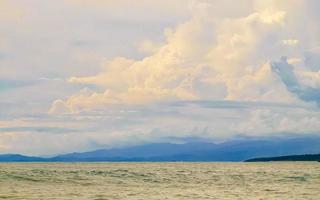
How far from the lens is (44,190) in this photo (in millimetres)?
61344

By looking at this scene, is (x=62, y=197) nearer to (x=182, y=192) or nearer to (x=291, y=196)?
(x=182, y=192)

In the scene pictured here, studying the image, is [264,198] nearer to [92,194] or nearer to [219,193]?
[219,193]

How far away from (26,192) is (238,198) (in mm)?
21482

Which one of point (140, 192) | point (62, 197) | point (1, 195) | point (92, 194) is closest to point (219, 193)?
point (140, 192)

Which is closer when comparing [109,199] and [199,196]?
[109,199]

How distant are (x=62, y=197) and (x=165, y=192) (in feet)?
43.9

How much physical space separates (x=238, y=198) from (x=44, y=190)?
20946 mm

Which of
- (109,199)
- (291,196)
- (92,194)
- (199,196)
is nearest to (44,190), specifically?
(92,194)

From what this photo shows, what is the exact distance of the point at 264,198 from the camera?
183ft

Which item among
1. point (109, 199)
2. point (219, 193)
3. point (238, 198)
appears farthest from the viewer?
point (219, 193)

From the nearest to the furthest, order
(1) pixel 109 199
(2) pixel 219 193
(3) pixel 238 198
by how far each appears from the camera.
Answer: (1) pixel 109 199 → (3) pixel 238 198 → (2) pixel 219 193

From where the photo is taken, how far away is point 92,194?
57094 mm

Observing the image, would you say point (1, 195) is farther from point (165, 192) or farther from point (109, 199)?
point (165, 192)

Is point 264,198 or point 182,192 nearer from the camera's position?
point 264,198
